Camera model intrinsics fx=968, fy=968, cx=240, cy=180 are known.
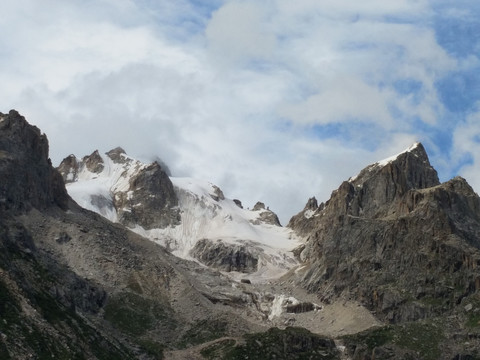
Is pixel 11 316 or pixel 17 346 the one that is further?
pixel 11 316

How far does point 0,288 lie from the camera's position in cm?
19912

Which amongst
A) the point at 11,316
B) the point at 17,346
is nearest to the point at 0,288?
the point at 11,316

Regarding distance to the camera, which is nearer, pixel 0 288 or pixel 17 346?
pixel 17 346

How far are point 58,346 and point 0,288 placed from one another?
17810 mm

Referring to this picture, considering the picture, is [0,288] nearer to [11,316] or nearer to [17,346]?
[11,316]

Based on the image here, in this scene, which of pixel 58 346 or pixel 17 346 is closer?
pixel 17 346

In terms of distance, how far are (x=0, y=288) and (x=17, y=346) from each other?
75.0 feet

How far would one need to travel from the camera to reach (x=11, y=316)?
191875 mm

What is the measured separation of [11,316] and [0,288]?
9.53 meters

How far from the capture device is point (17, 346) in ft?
589

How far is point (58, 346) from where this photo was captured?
7628 inches
